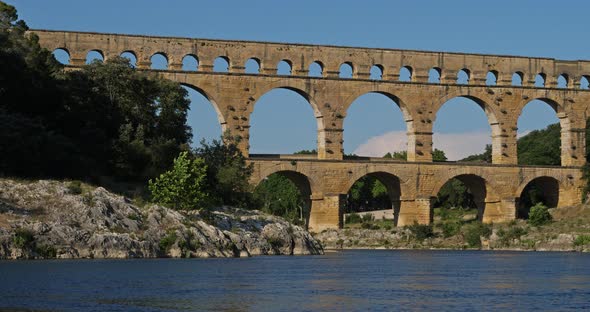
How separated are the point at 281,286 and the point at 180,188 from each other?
1622 cm

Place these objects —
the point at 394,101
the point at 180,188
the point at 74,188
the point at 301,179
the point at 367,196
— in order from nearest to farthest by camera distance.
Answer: the point at 74,188
the point at 180,188
the point at 301,179
the point at 394,101
the point at 367,196

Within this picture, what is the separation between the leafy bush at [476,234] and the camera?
72.0 metres

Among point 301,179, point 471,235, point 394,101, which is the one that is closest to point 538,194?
point 471,235

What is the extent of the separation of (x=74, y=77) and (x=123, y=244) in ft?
56.4

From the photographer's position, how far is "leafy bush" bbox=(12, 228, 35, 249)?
41969 millimetres

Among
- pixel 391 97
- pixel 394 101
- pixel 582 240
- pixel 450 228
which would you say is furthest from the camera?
pixel 394 101

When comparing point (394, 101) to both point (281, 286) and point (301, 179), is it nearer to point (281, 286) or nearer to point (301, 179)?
point (301, 179)

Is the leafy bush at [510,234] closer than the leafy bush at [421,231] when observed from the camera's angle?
Yes

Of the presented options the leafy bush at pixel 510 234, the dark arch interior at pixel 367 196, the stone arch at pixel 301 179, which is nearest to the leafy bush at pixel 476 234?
the leafy bush at pixel 510 234

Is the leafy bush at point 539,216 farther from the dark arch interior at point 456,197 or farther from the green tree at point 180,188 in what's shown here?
the green tree at point 180,188

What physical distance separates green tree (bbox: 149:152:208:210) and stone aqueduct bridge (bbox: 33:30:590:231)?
15.7 m

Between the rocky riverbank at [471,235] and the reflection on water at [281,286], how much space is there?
20.0 meters

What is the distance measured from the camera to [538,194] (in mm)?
80625

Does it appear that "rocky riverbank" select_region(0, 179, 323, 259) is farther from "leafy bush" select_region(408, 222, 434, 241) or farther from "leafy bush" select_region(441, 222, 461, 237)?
"leafy bush" select_region(441, 222, 461, 237)
